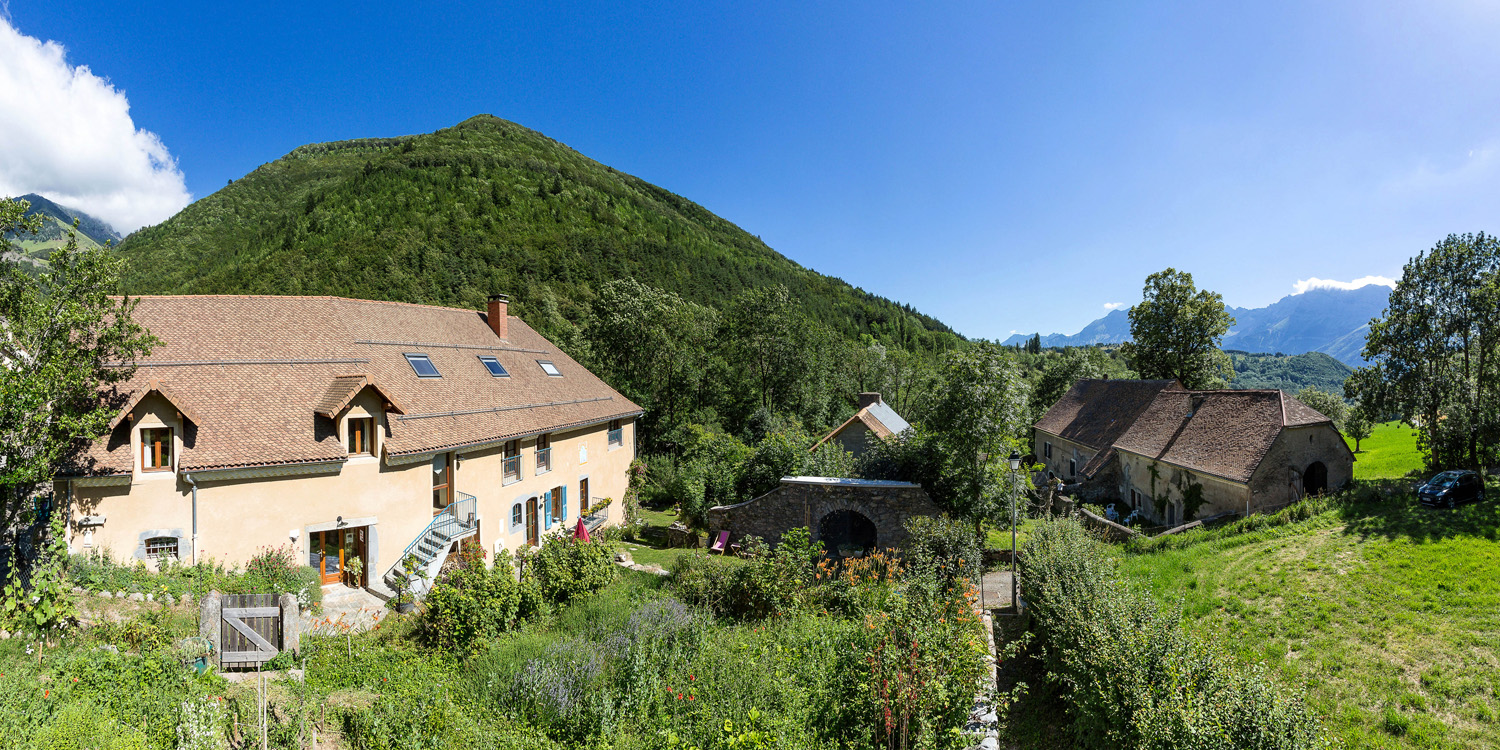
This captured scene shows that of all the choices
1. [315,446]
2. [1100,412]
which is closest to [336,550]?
[315,446]

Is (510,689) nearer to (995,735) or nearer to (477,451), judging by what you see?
(995,735)

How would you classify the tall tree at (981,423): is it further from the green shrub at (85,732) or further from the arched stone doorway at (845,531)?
the green shrub at (85,732)

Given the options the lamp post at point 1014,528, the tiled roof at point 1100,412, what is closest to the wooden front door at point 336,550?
the lamp post at point 1014,528

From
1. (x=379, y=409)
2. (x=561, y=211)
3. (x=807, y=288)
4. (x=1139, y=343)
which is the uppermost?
(x=561, y=211)

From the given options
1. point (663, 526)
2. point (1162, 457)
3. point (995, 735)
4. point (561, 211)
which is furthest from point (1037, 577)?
point (561, 211)

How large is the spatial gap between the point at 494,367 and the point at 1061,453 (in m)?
37.9

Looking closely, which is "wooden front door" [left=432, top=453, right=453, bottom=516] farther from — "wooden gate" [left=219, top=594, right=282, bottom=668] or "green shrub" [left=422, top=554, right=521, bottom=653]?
"wooden gate" [left=219, top=594, right=282, bottom=668]

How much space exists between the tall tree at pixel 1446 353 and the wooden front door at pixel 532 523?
3694 centimetres

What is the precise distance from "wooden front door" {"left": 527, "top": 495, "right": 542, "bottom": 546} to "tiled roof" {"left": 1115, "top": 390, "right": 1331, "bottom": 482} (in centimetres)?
2758

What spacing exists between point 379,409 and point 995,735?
1625 centimetres

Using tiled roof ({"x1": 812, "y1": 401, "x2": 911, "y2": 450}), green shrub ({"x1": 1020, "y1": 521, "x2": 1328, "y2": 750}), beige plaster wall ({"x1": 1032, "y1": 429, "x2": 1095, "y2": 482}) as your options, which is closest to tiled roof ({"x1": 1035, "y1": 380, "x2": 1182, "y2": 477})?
beige plaster wall ({"x1": 1032, "y1": 429, "x2": 1095, "y2": 482})

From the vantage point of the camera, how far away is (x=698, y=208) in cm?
16450

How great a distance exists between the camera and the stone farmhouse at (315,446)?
12477 mm

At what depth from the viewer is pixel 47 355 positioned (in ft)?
35.0
